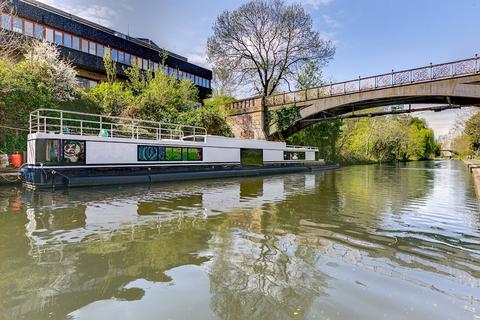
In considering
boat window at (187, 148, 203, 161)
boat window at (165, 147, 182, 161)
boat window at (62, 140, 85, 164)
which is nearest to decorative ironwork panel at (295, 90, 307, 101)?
boat window at (187, 148, 203, 161)

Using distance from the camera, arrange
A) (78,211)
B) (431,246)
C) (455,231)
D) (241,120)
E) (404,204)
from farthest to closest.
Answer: (241,120)
(404,204)
(78,211)
(455,231)
(431,246)

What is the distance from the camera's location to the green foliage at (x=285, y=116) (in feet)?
105

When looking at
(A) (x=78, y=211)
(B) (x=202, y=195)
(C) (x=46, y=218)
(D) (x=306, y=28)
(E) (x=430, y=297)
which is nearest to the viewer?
(E) (x=430, y=297)

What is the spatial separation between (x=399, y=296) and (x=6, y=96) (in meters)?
19.9

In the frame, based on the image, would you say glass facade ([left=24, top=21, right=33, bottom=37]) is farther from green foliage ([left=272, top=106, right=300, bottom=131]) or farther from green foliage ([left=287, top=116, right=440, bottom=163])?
green foliage ([left=287, top=116, right=440, bottom=163])

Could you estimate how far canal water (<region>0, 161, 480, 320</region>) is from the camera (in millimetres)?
3801

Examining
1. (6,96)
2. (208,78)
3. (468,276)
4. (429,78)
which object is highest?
(208,78)

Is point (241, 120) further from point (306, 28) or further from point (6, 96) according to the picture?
point (6, 96)

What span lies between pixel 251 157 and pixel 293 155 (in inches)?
222

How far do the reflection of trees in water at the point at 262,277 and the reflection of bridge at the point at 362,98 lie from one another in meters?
21.5

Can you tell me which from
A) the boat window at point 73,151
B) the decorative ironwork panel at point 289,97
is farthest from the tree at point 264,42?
the boat window at point 73,151

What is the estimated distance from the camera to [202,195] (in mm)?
12727

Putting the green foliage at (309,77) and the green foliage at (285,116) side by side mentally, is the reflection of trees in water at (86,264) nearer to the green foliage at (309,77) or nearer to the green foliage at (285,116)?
the green foliage at (285,116)

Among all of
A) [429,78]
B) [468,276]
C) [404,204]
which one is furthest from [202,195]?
[429,78]
